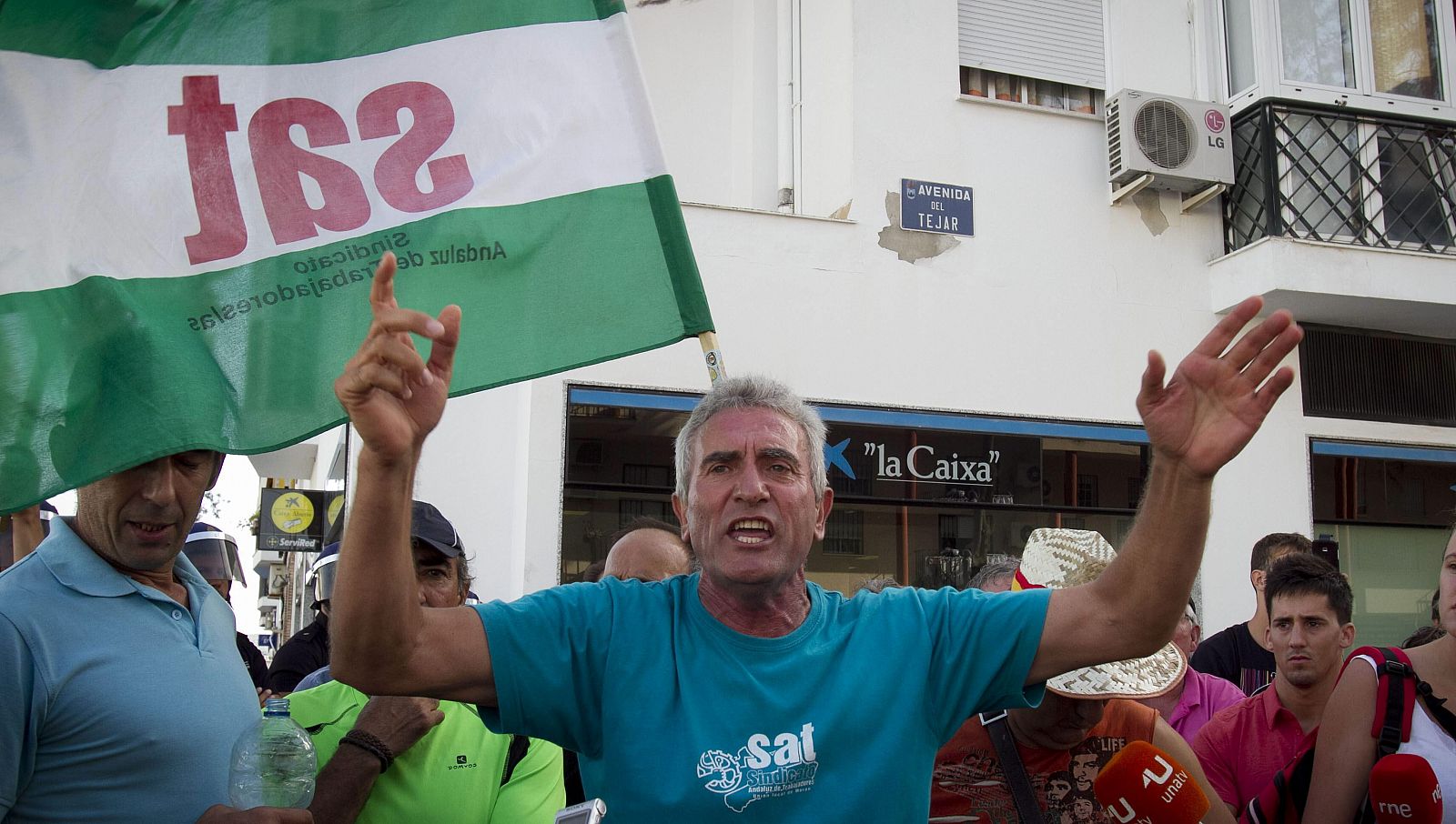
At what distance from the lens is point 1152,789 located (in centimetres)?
293

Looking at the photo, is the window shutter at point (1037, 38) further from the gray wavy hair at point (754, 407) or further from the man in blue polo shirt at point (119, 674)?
the man in blue polo shirt at point (119, 674)

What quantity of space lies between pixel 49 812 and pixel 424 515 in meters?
1.41

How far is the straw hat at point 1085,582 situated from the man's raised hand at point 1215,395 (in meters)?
0.94

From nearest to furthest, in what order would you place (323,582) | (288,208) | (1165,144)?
(288,208)
(323,582)
(1165,144)

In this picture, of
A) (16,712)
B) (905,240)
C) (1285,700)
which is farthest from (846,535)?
(16,712)

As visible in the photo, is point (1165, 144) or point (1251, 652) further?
point (1165, 144)

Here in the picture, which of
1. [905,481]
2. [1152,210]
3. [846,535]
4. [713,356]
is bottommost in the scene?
[846,535]

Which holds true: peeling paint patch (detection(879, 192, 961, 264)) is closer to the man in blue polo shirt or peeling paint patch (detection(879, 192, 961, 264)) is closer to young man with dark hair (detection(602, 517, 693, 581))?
young man with dark hair (detection(602, 517, 693, 581))

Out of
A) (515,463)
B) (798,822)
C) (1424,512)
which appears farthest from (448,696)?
(1424,512)

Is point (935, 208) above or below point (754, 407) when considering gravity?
above

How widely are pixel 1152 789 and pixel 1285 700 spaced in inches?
70.7

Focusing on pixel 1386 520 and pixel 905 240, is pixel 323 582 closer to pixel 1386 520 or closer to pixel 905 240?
pixel 905 240

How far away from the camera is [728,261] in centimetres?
930

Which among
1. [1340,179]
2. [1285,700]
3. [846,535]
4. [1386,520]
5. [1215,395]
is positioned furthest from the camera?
[1386,520]
